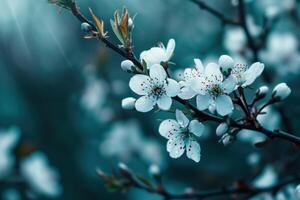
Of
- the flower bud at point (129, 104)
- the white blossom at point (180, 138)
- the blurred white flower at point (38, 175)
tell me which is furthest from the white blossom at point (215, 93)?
the blurred white flower at point (38, 175)

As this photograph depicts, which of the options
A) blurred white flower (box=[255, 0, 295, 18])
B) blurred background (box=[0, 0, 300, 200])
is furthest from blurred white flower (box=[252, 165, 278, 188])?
blurred white flower (box=[255, 0, 295, 18])

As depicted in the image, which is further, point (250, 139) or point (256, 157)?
point (250, 139)

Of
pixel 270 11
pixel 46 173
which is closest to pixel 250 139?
pixel 270 11

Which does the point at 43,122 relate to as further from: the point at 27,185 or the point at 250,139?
the point at 250,139

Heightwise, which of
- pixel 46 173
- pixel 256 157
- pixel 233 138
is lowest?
pixel 233 138

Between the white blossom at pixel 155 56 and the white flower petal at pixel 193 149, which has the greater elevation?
the white blossom at pixel 155 56

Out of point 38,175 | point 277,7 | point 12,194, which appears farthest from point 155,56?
point 12,194

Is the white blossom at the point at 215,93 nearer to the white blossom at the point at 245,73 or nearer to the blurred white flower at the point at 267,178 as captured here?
the white blossom at the point at 245,73

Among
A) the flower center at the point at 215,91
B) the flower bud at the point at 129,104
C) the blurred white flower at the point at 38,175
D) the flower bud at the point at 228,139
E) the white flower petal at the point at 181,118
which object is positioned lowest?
the flower bud at the point at 228,139
